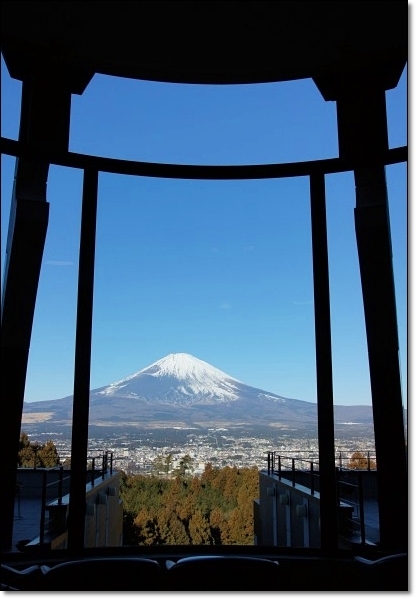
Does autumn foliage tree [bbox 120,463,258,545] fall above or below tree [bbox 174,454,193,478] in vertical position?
below

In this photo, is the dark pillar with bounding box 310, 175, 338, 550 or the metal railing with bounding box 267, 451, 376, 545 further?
the metal railing with bounding box 267, 451, 376, 545

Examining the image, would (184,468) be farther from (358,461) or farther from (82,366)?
(358,461)

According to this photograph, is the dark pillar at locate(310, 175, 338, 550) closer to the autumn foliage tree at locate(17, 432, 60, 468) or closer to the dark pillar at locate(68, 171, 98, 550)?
the dark pillar at locate(68, 171, 98, 550)

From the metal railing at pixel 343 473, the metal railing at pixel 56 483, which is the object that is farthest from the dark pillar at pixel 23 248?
the metal railing at pixel 343 473

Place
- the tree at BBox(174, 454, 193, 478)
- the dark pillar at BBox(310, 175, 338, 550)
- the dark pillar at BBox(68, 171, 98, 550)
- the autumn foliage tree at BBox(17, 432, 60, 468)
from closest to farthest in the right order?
1. the dark pillar at BBox(68, 171, 98, 550)
2. the dark pillar at BBox(310, 175, 338, 550)
3. the autumn foliage tree at BBox(17, 432, 60, 468)
4. the tree at BBox(174, 454, 193, 478)

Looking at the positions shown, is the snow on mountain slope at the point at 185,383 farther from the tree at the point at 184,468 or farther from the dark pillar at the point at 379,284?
the dark pillar at the point at 379,284

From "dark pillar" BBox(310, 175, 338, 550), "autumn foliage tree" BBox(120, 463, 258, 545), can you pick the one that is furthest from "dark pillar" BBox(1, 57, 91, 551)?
"dark pillar" BBox(310, 175, 338, 550)
